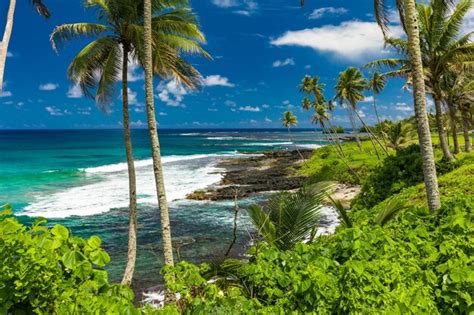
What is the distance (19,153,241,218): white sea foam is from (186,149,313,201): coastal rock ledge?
1.67 metres

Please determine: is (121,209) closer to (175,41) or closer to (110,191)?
(110,191)

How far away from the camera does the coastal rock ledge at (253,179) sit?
30750 mm

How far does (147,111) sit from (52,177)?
129 ft

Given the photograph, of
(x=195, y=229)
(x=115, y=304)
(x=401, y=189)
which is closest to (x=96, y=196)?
(x=195, y=229)

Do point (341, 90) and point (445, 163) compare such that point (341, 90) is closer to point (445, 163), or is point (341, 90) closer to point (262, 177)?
point (262, 177)

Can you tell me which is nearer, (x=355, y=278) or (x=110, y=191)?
(x=355, y=278)

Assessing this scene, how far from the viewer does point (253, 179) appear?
38.3 m

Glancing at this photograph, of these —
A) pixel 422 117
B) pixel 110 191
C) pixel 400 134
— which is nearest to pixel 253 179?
pixel 110 191

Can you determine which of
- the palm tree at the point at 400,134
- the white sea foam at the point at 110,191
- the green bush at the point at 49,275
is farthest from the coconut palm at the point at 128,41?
the palm tree at the point at 400,134

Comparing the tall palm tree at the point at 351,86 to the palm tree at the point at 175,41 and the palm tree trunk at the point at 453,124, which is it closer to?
the palm tree trunk at the point at 453,124

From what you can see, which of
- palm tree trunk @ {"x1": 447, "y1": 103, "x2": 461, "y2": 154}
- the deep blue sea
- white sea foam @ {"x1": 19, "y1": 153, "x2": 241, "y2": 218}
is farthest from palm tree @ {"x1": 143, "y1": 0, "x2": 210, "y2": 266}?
palm tree trunk @ {"x1": 447, "y1": 103, "x2": 461, "y2": 154}

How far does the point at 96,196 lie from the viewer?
31.4 m

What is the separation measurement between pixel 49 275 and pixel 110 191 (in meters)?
32.7

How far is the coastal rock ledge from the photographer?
30.8 m
